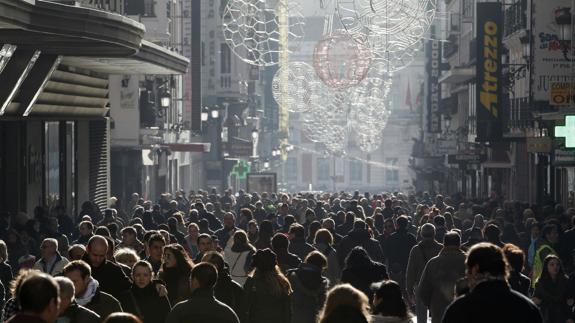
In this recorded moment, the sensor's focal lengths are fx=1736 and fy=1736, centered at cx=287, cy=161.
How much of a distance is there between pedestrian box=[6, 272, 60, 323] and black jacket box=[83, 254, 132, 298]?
488 centimetres

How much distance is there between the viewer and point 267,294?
14023 millimetres

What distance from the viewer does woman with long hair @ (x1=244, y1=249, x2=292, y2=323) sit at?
14008 millimetres

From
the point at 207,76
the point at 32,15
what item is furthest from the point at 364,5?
the point at 207,76

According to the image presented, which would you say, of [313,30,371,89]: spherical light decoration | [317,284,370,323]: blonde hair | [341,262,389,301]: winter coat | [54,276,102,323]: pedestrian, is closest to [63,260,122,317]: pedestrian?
[54,276,102,323]: pedestrian

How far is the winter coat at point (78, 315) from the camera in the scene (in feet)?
32.6

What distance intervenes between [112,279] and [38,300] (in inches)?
208

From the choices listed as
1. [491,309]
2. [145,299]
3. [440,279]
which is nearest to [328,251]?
[440,279]

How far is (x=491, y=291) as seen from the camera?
890cm

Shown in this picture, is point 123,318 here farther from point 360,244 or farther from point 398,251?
point 398,251

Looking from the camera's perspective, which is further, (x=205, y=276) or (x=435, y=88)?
(x=435, y=88)

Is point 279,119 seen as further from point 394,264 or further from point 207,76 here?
point 394,264

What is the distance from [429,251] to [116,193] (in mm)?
33481

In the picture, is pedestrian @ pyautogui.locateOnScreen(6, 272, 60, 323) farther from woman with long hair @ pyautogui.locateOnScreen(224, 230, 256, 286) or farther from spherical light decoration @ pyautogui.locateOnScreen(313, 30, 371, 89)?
spherical light decoration @ pyautogui.locateOnScreen(313, 30, 371, 89)

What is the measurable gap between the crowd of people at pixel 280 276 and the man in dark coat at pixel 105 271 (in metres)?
0.01
